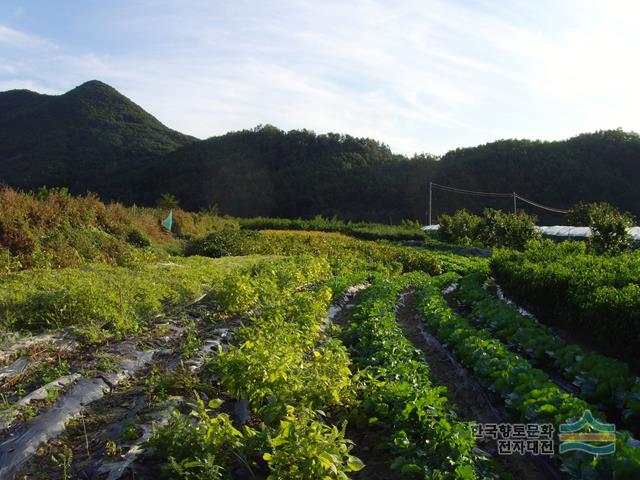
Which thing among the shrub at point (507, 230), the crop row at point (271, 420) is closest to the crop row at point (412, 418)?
the crop row at point (271, 420)

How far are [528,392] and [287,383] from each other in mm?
2215

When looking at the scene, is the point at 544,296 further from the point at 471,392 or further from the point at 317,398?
the point at 317,398

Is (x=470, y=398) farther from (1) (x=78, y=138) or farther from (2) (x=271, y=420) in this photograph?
(1) (x=78, y=138)

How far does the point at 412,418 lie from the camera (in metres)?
4.23

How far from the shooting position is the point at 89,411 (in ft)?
14.2

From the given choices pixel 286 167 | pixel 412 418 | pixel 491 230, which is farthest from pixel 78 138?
pixel 412 418

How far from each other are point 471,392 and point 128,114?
240 feet

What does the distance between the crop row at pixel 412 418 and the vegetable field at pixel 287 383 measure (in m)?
0.02

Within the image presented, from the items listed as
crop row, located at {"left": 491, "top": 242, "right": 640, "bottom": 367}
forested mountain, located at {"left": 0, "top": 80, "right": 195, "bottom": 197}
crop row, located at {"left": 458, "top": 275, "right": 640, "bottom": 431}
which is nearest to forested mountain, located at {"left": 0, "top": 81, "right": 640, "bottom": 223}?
forested mountain, located at {"left": 0, "top": 80, "right": 195, "bottom": 197}

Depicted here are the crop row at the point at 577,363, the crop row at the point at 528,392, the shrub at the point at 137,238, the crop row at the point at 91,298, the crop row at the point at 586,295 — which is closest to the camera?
the crop row at the point at 528,392

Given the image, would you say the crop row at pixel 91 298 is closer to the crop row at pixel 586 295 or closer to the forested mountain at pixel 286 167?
the crop row at pixel 586 295

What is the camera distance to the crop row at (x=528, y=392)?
341cm

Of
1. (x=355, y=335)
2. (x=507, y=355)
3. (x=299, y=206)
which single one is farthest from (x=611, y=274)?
(x=299, y=206)

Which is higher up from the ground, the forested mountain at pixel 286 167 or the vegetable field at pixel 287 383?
the forested mountain at pixel 286 167
